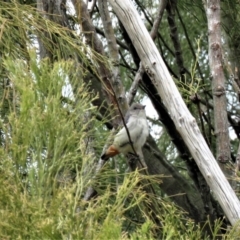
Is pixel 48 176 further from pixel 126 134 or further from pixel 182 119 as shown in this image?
pixel 126 134

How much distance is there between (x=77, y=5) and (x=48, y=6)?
0.70 ft

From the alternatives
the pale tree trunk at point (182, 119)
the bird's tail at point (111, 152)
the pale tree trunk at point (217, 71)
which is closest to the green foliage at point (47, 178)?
the pale tree trunk at point (182, 119)

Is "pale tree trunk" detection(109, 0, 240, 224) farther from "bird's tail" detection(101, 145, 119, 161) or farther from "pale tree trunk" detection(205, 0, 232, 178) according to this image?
"bird's tail" detection(101, 145, 119, 161)

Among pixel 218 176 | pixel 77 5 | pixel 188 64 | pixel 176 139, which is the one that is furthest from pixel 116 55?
pixel 188 64

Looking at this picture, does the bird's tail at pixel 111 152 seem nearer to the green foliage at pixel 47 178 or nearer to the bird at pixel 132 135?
the bird at pixel 132 135

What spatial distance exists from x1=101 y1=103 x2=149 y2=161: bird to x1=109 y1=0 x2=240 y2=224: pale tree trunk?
1.16 meters

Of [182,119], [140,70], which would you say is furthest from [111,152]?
[182,119]

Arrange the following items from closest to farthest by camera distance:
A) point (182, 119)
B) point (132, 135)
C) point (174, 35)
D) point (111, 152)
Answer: point (182, 119), point (111, 152), point (132, 135), point (174, 35)

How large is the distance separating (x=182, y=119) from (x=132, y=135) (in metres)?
1.78

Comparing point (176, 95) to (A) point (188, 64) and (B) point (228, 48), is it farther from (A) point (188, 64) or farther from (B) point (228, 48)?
(A) point (188, 64)

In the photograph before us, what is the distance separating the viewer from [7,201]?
3.08m

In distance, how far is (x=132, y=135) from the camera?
5.80 metres

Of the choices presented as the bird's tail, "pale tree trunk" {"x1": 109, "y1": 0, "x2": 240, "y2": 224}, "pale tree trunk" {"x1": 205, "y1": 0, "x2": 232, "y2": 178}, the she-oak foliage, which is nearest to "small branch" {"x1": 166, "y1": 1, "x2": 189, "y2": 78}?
the bird's tail

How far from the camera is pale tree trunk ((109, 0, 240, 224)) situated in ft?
13.1
